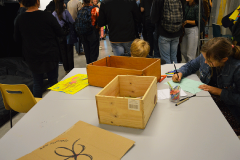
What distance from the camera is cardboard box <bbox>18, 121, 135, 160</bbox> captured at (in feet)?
2.97

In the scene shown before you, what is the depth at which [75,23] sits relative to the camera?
10.7ft

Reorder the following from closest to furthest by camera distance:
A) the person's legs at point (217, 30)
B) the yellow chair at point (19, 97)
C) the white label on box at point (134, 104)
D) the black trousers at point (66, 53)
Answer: the white label on box at point (134, 104), the yellow chair at point (19, 97), the person's legs at point (217, 30), the black trousers at point (66, 53)

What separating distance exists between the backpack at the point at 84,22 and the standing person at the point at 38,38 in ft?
2.93

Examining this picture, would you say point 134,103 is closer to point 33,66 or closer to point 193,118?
point 193,118

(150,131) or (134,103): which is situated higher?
(134,103)

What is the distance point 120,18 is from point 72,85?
1399 mm

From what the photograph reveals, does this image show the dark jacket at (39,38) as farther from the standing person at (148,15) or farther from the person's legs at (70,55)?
the standing person at (148,15)

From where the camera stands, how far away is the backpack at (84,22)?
3.13 meters

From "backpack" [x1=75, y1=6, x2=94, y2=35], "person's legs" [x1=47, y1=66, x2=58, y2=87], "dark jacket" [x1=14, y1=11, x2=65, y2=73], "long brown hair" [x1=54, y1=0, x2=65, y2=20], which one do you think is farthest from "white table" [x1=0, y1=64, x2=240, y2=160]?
"long brown hair" [x1=54, y1=0, x2=65, y2=20]

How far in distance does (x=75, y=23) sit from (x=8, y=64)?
168 centimetres

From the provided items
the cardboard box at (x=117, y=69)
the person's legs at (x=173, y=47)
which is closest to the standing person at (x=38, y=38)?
the cardboard box at (x=117, y=69)

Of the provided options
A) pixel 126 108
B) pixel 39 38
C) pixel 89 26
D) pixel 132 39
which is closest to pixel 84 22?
pixel 89 26

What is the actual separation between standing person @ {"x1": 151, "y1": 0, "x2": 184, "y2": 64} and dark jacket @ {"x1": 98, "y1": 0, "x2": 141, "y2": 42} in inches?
11.8

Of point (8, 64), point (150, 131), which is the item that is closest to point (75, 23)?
point (8, 64)
